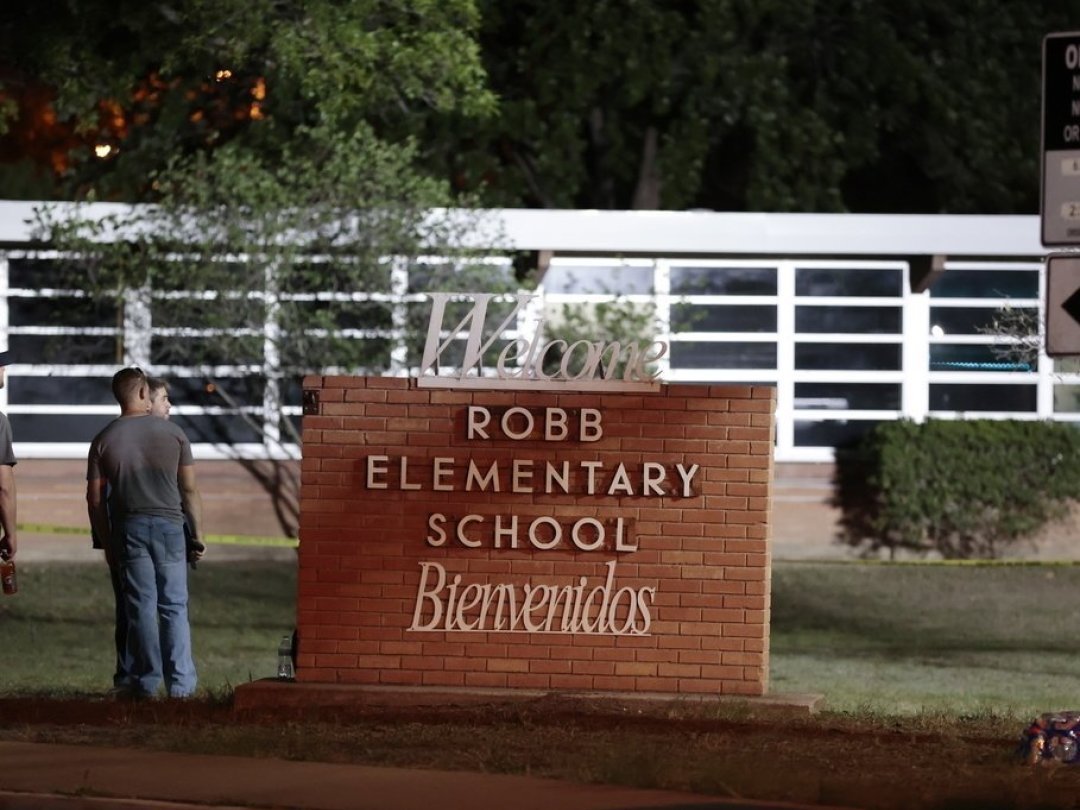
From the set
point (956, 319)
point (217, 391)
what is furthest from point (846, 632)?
point (217, 391)

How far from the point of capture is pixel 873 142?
30.7m

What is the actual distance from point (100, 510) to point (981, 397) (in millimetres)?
13953

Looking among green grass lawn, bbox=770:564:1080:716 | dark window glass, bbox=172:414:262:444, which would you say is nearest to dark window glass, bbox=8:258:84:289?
dark window glass, bbox=172:414:262:444

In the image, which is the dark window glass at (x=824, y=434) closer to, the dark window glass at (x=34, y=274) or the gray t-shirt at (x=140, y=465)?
the dark window glass at (x=34, y=274)

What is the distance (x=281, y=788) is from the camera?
844cm

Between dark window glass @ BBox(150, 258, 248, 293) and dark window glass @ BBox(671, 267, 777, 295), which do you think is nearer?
dark window glass @ BBox(150, 258, 248, 293)

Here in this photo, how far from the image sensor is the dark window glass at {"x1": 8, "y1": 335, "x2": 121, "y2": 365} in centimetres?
2256

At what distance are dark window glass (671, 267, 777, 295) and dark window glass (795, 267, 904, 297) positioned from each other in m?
0.37

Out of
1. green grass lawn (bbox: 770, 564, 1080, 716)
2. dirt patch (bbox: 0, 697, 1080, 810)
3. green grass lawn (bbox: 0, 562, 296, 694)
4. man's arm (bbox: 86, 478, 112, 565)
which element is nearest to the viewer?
dirt patch (bbox: 0, 697, 1080, 810)

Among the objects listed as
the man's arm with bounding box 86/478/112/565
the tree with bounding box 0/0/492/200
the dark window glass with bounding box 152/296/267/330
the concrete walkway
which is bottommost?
the concrete walkway

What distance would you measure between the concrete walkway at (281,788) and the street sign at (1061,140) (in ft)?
8.98

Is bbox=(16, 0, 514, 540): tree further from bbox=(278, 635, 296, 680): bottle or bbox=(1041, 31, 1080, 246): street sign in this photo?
bbox=(1041, 31, 1080, 246): street sign

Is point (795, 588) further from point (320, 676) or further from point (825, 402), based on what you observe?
point (320, 676)

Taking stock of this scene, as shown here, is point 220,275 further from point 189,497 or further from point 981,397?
point 189,497
